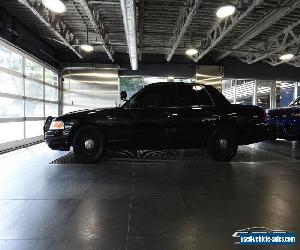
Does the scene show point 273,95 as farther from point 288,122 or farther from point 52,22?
point 52,22

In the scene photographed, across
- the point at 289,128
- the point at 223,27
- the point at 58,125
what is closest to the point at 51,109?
the point at 58,125

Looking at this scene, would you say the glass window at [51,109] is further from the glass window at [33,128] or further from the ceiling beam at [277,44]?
the ceiling beam at [277,44]

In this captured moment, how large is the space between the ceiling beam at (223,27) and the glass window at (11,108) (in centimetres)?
688

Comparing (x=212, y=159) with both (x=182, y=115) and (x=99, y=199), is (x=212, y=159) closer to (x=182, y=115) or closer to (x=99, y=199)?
(x=182, y=115)

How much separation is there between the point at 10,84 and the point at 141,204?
22.4 ft

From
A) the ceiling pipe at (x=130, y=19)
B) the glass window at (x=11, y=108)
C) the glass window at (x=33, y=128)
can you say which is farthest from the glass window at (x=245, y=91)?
the glass window at (x=11, y=108)

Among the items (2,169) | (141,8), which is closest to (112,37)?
(141,8)

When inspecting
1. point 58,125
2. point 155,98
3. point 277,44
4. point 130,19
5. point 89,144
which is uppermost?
point 277,44

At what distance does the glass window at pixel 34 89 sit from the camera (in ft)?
32.7

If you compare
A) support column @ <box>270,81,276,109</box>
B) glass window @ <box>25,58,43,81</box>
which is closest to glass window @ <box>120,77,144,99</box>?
glass window @ <box>25,58,43,81</box>

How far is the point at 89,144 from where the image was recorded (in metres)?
5.98

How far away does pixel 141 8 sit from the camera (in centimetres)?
824

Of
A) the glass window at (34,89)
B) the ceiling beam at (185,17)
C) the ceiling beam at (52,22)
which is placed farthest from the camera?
the glass window at (34,89)

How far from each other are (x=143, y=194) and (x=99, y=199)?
0.60 meters
